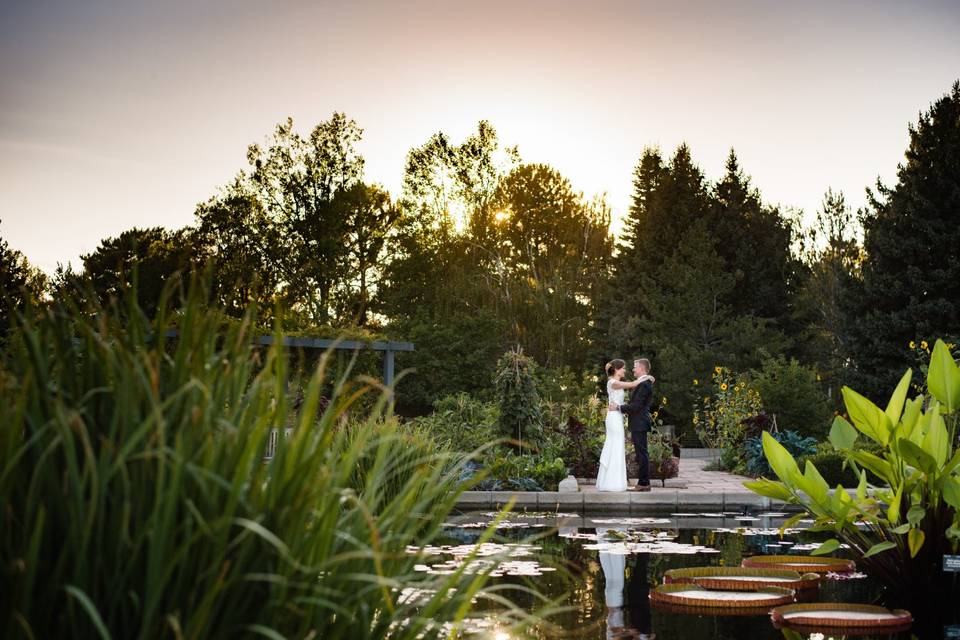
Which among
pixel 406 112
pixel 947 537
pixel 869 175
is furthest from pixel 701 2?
pixel 869 175

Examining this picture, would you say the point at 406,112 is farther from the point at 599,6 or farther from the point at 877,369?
the point at 877,369

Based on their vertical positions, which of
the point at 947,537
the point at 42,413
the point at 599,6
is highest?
the point at 599,6

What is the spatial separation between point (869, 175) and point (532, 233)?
1469 centimetres

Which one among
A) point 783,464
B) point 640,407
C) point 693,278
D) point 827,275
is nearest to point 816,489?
point 783,464

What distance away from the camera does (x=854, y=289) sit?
3039 cm

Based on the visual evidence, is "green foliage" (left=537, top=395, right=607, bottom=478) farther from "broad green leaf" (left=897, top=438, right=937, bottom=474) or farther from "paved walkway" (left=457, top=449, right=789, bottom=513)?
"broad green leaf" (left=897, top=438, right=937, bottom=474)

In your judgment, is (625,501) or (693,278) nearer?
(625,501)

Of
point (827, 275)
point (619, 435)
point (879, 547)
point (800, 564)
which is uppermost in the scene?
point (827, 275)

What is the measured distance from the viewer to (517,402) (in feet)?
52.1

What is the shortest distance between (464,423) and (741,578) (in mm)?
10972

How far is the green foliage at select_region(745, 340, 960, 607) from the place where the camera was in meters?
6.01

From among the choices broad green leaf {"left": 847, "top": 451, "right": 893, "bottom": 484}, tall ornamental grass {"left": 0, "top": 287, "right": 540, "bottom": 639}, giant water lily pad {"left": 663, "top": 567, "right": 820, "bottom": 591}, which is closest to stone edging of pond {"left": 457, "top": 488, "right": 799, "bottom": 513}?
giant water lily pad {"left": 663, "top": 567, "right": 820, "bottom": 591}

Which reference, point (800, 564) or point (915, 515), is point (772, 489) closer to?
point (915, 515)

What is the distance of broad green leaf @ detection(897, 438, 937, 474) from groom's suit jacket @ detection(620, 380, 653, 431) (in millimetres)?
7862
